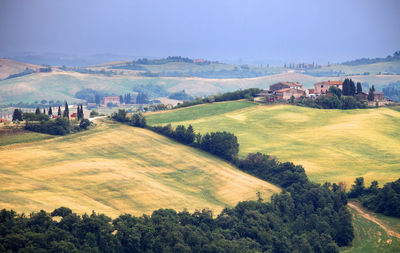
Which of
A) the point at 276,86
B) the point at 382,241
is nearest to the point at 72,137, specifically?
the point at 382,241

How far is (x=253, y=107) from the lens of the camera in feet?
522

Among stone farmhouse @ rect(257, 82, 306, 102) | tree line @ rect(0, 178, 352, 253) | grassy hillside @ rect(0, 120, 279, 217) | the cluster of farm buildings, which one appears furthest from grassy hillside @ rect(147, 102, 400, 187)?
grassy hillside @ rect(0, 120, 279, 217)

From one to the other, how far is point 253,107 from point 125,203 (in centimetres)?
8285

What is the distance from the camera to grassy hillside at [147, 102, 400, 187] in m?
107

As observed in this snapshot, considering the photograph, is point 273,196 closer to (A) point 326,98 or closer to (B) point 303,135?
(B) point 303,135

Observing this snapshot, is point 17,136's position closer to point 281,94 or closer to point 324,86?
point 281,94

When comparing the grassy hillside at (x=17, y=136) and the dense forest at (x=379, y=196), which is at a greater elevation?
the grassy hillside at (x=17, y=136)

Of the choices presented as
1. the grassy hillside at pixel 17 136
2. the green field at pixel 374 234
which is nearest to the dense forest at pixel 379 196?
the green field at pixel 374 234

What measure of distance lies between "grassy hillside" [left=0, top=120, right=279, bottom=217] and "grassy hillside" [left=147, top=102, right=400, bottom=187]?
1477cm

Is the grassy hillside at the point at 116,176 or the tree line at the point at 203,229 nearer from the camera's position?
the tree line at the point at 203,229

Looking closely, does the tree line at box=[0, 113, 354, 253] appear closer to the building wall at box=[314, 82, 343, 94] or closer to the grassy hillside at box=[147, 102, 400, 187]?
the grassy hillside at box=[147, 102, 400, 187]

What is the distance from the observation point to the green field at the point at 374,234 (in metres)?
77.4

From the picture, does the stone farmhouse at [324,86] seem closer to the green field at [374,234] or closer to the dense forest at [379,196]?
the dense forest at [379,196]

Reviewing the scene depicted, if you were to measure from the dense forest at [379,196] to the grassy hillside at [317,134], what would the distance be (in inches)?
111
